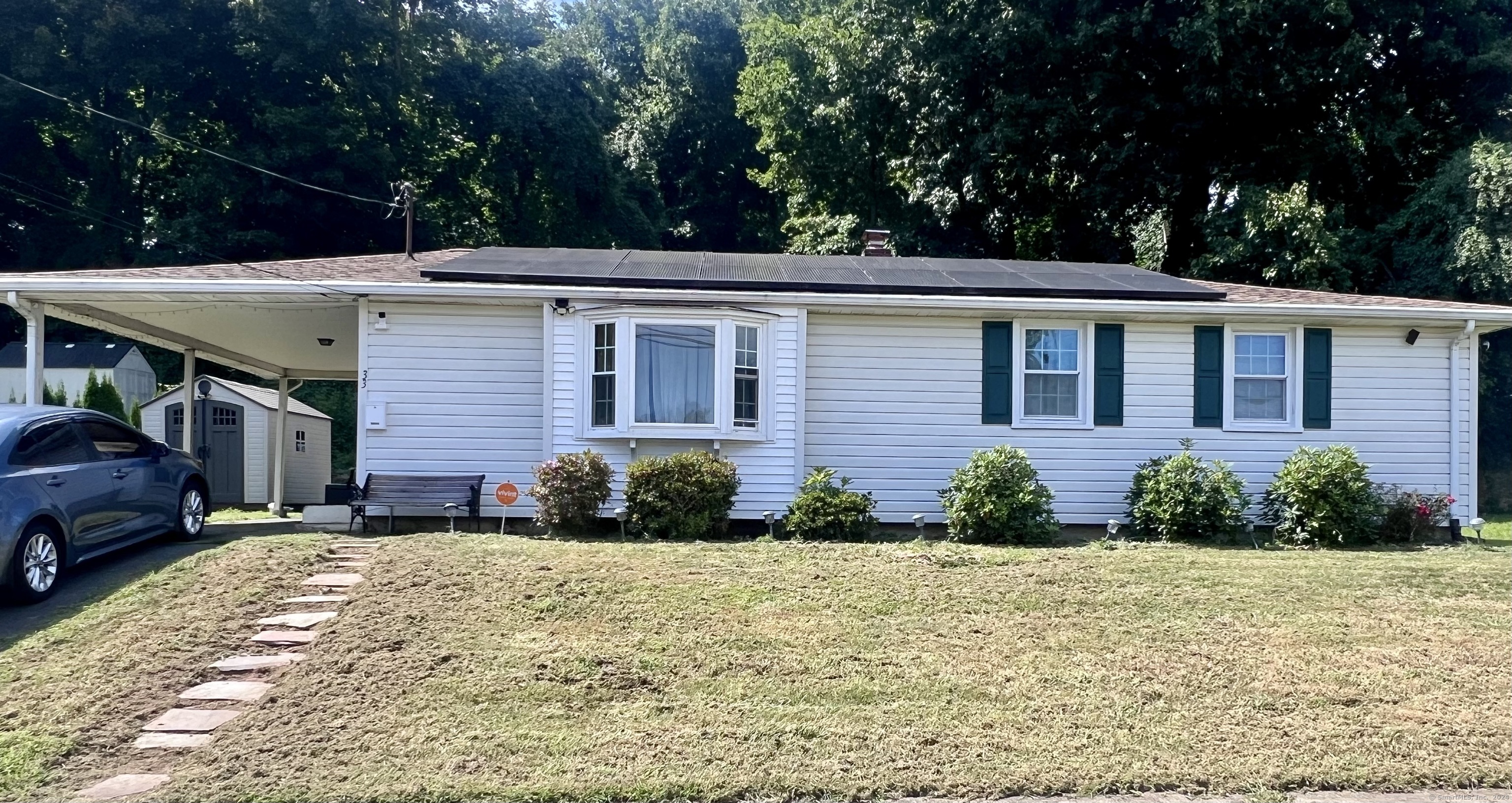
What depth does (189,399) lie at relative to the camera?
16.0 meters

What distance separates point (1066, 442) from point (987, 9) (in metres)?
15.0

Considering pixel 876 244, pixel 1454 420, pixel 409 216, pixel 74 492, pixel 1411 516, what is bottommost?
pixel 1411 516

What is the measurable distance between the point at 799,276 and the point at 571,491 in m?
3.76

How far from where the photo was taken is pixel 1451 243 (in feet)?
66.3

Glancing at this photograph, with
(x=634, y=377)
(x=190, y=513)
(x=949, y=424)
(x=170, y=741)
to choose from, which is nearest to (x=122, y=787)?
(x=170, y=741)

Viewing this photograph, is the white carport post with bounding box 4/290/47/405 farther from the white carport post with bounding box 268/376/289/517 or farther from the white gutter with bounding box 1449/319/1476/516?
the white gutter with bounding box 1449/319/1476/516

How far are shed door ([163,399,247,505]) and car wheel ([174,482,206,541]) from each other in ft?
34.5

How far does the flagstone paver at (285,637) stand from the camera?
283 inches

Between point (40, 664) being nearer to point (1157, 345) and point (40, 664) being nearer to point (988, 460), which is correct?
point (988, 460)

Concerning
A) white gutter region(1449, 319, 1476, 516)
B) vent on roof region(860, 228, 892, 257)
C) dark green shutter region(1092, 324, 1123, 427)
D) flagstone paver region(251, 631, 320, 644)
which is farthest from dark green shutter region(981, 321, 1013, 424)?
flagstone paver region(251, 631, 320, 644)

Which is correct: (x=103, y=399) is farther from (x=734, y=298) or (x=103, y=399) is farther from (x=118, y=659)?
(x=118, y=659)

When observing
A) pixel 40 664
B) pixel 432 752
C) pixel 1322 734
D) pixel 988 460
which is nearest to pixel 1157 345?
pixel 988 460

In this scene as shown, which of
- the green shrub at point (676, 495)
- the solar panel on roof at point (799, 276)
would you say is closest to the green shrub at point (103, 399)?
the solar panel on roof at point (799, 276)

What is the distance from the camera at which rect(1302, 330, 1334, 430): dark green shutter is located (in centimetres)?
1260
